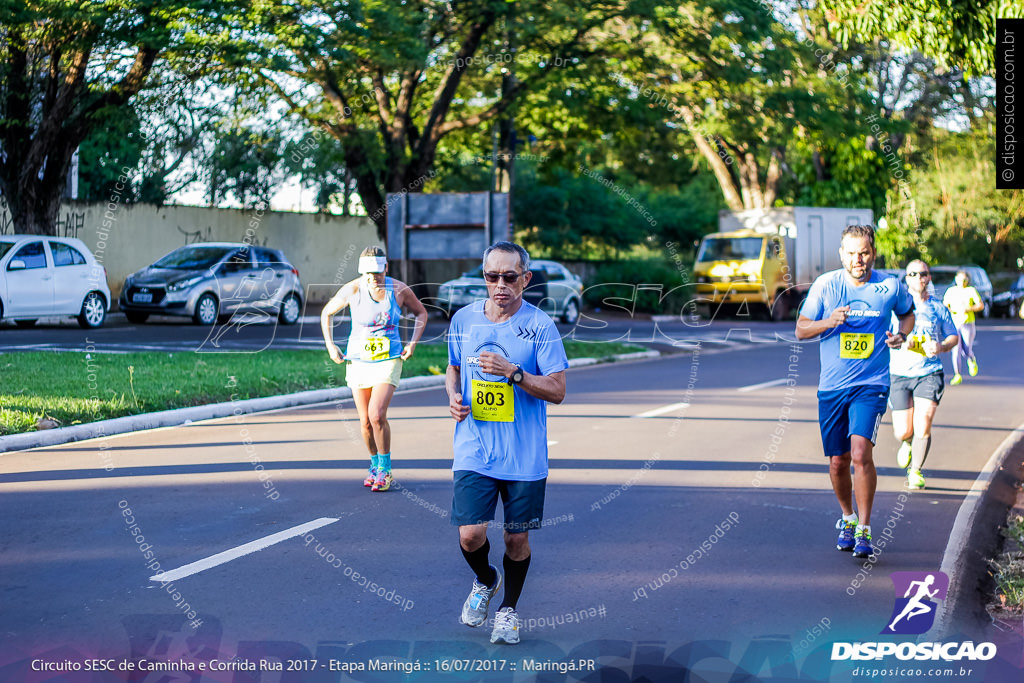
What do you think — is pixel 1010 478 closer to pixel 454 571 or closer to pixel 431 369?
pixel 454 571

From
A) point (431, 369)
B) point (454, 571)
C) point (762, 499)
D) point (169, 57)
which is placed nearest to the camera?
point (454, 571)

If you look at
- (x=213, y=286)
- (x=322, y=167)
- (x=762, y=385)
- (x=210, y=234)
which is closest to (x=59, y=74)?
(x=213, y=286)

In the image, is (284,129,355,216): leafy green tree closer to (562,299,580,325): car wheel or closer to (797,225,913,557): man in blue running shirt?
(562,299,580,325): car wheel

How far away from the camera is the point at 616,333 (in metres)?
27.4

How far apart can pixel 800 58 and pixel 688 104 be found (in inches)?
105

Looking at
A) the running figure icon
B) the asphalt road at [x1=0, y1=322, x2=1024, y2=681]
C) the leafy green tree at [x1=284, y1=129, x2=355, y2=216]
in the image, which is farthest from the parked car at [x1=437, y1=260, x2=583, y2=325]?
the running figure icon

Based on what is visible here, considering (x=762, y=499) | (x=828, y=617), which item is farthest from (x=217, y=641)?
Result: (x=762, y=499)

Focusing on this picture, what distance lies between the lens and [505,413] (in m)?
4.94

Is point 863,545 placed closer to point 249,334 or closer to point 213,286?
point 249,334

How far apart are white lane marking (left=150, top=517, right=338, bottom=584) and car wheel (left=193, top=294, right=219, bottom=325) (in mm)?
16528

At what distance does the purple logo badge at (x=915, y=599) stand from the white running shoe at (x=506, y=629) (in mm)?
1753

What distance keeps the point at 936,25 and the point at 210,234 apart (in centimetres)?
2474

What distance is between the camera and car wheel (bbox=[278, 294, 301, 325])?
25.0 metres

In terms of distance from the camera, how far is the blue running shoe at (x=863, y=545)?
21.9 ft
